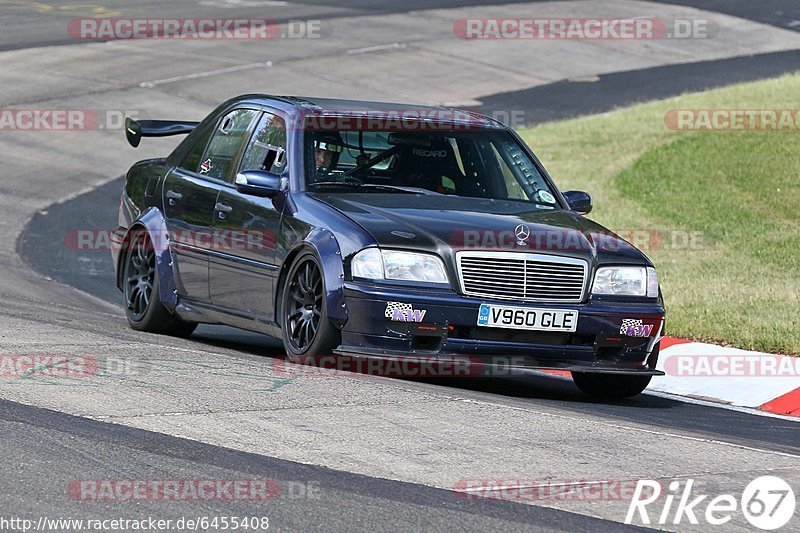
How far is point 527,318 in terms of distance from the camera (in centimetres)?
802

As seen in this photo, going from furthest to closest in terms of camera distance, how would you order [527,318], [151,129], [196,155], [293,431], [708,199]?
1. [708,199]
2. [151,129]
3. [196,155]
4. [527,318]
5. [293,431]

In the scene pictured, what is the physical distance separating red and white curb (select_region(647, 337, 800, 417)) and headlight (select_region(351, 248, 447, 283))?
2344 mm

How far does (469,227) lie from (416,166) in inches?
39.7

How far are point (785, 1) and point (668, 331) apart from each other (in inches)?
1123

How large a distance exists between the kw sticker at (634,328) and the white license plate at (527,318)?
309mm

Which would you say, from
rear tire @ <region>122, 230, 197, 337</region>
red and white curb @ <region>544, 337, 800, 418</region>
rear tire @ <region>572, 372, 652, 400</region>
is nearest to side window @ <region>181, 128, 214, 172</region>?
rear tire @ <region>122, 230, 197, 337</region>

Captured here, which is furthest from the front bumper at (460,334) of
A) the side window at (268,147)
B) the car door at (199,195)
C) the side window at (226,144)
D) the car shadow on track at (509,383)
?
the side window at (226,144)

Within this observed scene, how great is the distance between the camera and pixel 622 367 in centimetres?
838

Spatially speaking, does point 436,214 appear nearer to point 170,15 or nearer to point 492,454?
point 492,454

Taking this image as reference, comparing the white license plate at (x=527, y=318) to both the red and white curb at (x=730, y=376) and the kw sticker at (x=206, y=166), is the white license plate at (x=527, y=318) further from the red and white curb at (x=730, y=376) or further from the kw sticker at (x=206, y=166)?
the kw sticker at (x=206, y=166)

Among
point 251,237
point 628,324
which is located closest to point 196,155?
point 251,237

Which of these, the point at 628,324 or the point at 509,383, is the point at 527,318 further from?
the point at 509,383

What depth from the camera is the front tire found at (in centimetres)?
808

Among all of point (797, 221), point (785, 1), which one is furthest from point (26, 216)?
point (785, 1)
